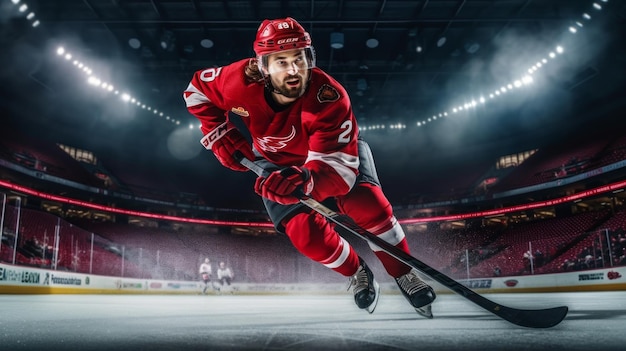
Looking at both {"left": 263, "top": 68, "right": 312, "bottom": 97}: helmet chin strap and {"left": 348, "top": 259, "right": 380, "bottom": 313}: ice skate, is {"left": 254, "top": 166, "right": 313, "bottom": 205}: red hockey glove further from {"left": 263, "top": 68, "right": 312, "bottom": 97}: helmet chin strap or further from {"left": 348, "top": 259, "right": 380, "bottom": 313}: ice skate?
{"left": 348, "top": 259, "right": 380, "bottom": 313}: ice skate

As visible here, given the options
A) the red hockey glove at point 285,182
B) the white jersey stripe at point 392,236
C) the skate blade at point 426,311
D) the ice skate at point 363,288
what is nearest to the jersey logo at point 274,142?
the red hockey glove at point 285,182

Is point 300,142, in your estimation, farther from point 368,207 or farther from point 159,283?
point 159,283

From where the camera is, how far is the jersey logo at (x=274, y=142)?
2644mm

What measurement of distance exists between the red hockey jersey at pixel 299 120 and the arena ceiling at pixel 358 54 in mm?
7413

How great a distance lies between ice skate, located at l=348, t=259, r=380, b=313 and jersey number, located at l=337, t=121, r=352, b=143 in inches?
37.2

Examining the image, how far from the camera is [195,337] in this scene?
5.02ft

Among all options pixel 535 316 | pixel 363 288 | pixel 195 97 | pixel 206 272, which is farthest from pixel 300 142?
pixel 206 272

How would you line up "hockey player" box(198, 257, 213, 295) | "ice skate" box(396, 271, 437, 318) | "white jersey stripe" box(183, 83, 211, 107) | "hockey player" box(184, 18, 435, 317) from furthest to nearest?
"hockey player" box(198, 257, 213, 295)
"white jersey stripe" box(183, 83, 211, 107)
"ice skate" box(396, 271, 437, 318)
"hockey player" box(184, 18, 435, 317)

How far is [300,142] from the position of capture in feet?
8.88

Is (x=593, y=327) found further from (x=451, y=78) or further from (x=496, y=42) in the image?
(x=451, y=78)

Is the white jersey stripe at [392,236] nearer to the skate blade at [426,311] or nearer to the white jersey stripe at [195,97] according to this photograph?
the skate blade at [426,311]

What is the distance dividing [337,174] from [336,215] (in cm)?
24

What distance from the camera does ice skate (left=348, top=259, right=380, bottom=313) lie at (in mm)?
2783

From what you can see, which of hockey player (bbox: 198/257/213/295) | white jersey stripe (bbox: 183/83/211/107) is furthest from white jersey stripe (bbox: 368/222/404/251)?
hockey player (bbox: 198/257/213/295)
